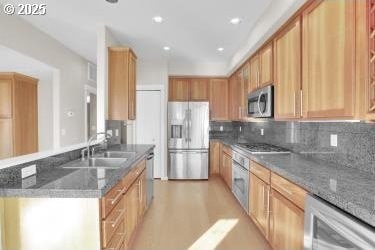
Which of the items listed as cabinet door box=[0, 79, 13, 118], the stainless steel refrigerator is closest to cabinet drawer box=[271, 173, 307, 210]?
the stainless steel refrigerator

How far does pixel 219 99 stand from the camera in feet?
18.5

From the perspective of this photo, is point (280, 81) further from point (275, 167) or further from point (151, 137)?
point (151, 137)

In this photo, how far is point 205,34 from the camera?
A: 145 inches

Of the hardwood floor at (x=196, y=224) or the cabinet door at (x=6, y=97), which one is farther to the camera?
the cabinet door at (x=6, y=97)

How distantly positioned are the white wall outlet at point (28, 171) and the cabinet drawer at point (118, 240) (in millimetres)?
739

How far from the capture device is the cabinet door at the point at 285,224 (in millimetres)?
1710

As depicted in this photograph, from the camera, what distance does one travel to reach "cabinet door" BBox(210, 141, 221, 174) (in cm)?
551

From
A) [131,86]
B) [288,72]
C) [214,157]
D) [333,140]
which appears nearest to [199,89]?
[214,157]

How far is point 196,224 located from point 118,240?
Result: 137cm

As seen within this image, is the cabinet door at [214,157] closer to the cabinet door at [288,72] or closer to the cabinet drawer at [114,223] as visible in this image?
the cabinet door at [288,72]

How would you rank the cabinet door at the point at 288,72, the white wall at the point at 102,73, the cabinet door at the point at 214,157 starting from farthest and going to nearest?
the cabinet door at the point at 214,157 → the white wall at the point at 102,73 → the cabinet door at the point at 288,72

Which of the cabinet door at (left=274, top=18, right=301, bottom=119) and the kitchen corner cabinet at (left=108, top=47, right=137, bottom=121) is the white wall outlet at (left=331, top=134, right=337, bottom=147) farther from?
the kitchen corner cabinet at (left=108, top=47, right=137, bottom=121)

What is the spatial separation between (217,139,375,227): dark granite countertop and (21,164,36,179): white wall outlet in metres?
1.87

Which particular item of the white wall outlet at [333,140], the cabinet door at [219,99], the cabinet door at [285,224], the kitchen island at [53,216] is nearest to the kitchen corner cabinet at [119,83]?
the kitchen island at [53,216]
